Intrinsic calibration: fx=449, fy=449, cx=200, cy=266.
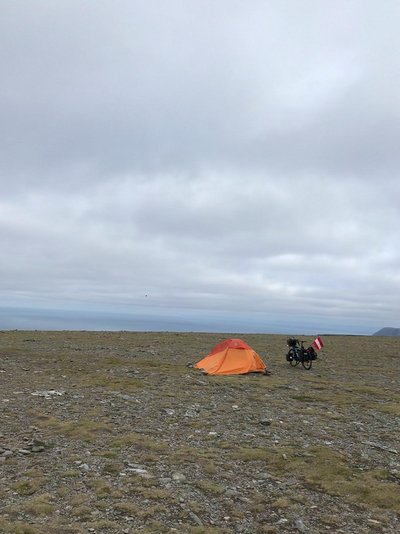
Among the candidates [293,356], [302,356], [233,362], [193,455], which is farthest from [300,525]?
[293,356]

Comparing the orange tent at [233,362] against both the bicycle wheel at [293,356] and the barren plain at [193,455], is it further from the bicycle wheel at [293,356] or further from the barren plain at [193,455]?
the bicycle wheel at [293,356]

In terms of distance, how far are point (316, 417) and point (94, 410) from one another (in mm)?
7249

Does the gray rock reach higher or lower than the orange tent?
lower

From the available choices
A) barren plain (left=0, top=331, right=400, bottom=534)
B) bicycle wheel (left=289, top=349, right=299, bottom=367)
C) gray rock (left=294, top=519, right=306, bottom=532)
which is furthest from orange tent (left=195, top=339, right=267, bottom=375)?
gray rock (left=294, top=519, right=306, bottom=532)

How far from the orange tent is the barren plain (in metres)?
2.77

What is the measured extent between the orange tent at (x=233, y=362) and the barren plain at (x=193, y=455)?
2774 millimetres

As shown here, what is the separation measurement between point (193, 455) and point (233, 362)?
13926 mm

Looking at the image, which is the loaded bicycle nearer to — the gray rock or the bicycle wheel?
the bicycle wheel

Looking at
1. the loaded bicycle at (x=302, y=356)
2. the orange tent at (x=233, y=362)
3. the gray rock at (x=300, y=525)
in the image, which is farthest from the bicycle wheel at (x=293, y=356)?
the gray rock at (x=300, y=525)

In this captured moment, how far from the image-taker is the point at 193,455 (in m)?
10.6

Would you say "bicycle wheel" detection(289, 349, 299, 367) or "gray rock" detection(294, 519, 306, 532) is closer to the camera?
"gray rock" detection(294, 519, 306, 532)

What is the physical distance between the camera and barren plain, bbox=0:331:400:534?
7.71m

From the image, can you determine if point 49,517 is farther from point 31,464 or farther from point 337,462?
point 337,462

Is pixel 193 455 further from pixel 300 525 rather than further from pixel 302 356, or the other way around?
pixel 302 356
